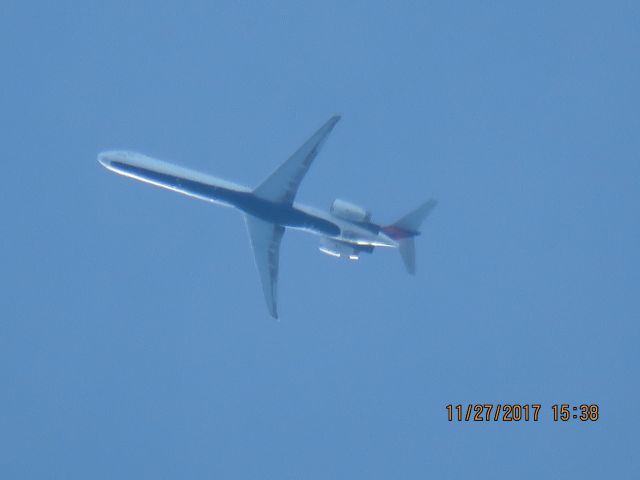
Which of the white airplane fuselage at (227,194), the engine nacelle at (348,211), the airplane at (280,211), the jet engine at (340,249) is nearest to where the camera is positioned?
the airplane at (280,211)

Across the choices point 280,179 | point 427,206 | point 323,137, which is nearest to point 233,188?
point 280,179

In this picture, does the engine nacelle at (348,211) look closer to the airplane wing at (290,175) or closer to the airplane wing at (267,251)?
the airplane wing at (290,175)

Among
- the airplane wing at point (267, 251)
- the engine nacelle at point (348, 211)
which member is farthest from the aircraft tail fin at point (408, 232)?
the airplane wing at point (267, 251)

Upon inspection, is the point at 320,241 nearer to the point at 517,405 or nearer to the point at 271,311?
the point at 271,311

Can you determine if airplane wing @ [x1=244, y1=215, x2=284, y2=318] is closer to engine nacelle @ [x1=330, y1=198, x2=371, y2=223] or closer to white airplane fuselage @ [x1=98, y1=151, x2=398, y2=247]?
white airplane fuselage @ [x1=98, y1=151, x2=398, y2=247]

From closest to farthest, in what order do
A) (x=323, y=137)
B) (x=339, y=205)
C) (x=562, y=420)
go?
(x=323, y=137), (x=339, y=205), (x=562, y=420)

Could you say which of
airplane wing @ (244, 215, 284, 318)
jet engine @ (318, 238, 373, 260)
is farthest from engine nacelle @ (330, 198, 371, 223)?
airplane wing @ (244, 215, 284, 318)

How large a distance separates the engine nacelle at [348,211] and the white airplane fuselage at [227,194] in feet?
0.97

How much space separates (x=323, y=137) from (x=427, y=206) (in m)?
10.3

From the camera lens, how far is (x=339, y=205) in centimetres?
4950

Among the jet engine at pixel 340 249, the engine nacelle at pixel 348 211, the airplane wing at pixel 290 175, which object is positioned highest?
the airplane wing at pixel 290 175

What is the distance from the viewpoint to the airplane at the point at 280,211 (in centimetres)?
4747

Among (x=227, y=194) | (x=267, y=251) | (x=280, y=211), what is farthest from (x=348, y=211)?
(x=227, y=194)

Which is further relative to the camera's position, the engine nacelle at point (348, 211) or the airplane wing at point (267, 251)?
the airplane wing at point (267, 251)
